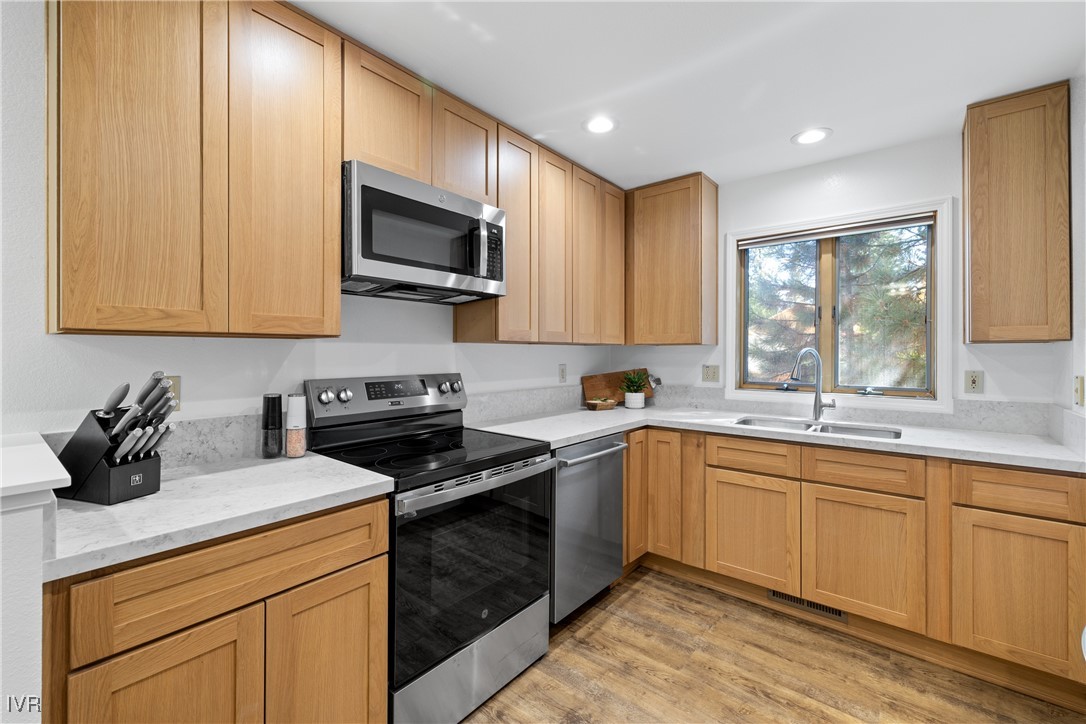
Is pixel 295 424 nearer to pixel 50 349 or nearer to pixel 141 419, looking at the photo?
pixel 141 419

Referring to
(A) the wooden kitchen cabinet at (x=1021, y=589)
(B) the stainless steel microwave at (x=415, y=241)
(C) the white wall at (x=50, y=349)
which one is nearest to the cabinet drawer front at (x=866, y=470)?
(A) the wooden kitchen cabinet at (x=1021, y=589)

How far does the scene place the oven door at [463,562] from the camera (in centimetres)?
148

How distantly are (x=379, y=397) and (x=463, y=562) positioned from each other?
0.77m

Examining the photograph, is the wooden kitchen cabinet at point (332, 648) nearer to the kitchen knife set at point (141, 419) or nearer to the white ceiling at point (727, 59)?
the kitchen knife set at point (141, 419)

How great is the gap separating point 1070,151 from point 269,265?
305 centimetres

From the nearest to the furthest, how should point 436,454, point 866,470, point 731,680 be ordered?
1. point 436,454
2. point 731,680
3. point 866,470

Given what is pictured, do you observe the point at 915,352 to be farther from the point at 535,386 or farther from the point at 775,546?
the point at 535,386

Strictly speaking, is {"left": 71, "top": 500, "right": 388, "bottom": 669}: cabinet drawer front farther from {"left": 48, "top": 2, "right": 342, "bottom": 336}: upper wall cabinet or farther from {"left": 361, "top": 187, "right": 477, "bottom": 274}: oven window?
{"left": 361, "top": 187, "right": 477, "bottom": 274}: oven window

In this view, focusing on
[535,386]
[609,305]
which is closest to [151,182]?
[535,386]

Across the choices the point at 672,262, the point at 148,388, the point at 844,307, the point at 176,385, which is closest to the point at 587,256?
the point at 672,262

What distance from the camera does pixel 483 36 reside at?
169 cm

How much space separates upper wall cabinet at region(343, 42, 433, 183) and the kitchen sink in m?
2.01

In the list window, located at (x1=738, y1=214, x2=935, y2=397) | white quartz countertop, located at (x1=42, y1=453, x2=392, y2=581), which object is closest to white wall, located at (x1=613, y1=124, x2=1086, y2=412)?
window, located at (x1=738, y1=214, x2=935, y2=397)

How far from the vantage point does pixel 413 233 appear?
6.07 ft
